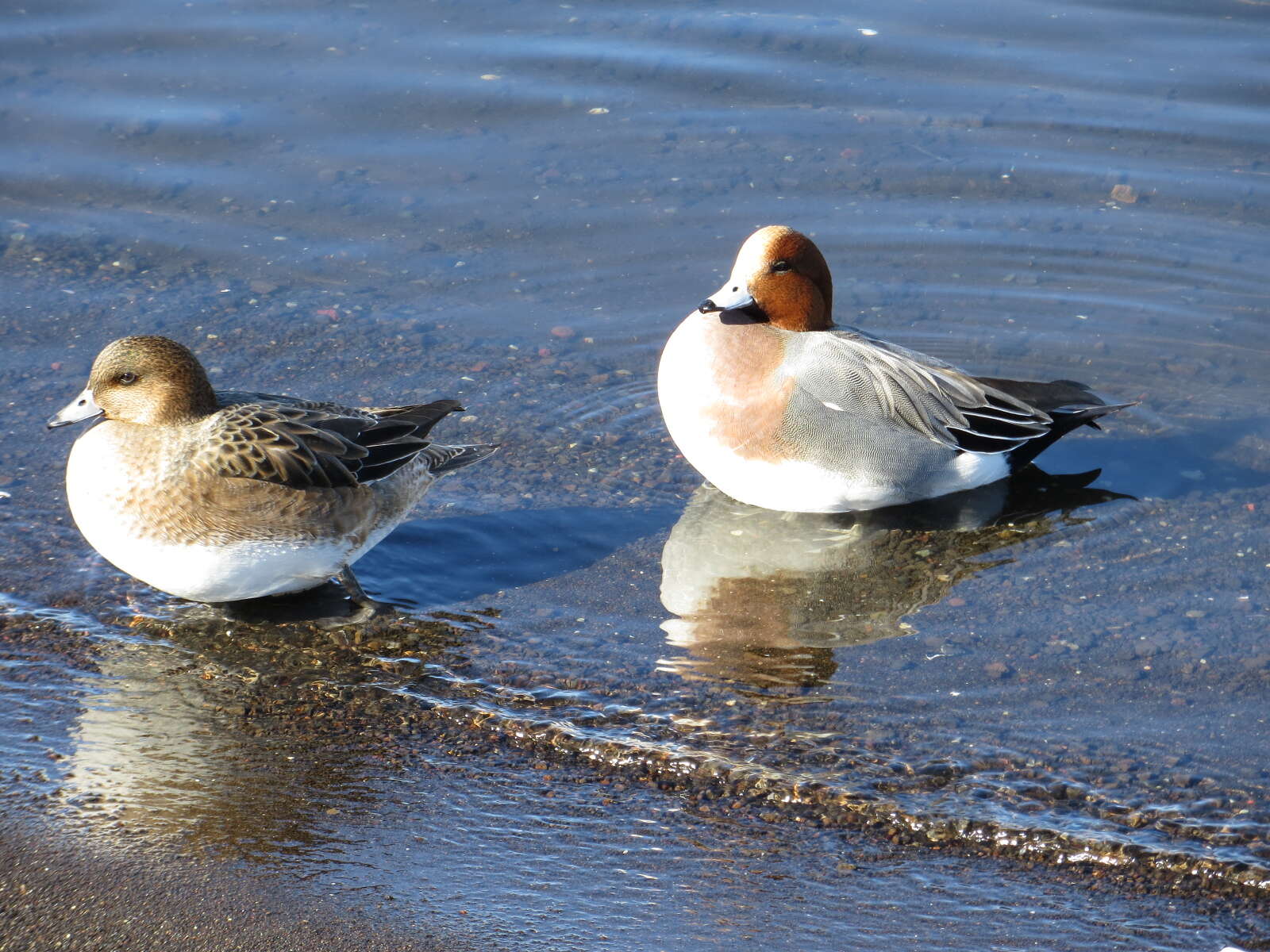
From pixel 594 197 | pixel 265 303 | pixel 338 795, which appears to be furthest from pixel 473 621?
pixel 594 197

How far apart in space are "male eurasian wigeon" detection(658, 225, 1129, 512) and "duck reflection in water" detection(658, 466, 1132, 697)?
0.45ft

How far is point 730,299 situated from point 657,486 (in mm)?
932

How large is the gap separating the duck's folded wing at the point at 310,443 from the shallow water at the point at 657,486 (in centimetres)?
61

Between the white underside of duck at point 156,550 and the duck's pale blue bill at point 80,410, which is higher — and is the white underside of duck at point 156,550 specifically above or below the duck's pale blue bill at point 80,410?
below

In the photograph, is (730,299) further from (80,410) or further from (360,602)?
(80,410)

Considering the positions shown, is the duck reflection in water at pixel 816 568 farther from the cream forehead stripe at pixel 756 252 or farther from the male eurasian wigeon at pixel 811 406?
the cream forehead stripe at pixel 756 252

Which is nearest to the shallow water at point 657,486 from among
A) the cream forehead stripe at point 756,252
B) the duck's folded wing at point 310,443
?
the duck's folded wing at point 310,443

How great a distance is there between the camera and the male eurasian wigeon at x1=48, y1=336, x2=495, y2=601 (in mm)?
5391

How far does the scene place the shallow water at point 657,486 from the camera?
4.66 m

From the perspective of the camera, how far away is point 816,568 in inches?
254

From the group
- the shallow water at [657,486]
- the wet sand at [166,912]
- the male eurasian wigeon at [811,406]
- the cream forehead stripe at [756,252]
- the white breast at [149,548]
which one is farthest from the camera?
the cream forehead stripe at [756,252]

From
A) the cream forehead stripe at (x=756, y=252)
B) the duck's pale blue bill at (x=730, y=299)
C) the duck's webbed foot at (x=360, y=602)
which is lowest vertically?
the duck's webbed foot at (x=360, y=602)

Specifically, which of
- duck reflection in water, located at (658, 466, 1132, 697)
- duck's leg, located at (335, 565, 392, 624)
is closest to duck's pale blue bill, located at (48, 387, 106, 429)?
duck's leg, located at (335, 565, 392, 624)

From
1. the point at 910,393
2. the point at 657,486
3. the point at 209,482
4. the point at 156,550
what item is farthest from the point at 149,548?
the point at 910,393
